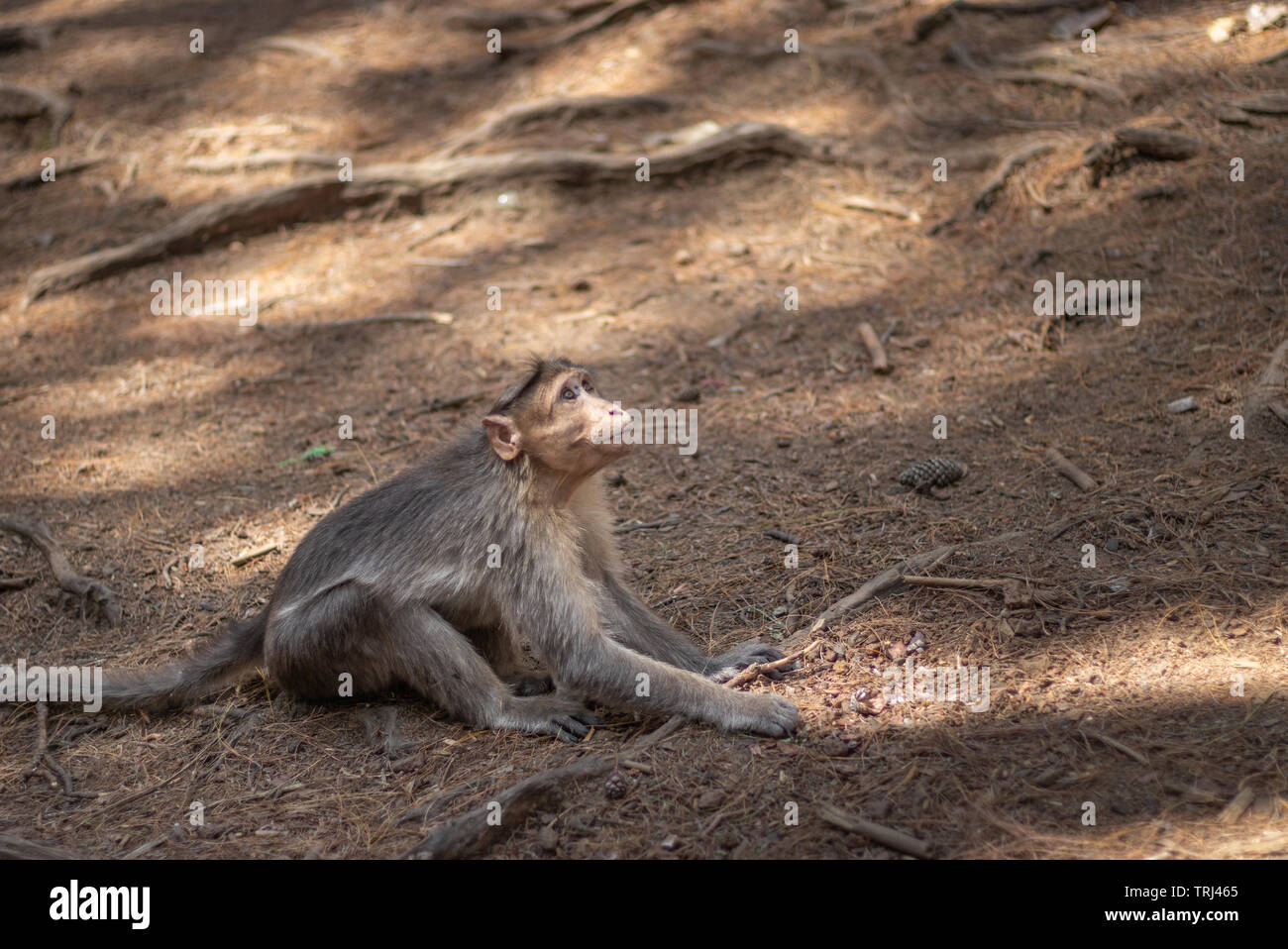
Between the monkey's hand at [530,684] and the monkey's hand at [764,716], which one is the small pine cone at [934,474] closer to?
the monkey's hand at [764,716]

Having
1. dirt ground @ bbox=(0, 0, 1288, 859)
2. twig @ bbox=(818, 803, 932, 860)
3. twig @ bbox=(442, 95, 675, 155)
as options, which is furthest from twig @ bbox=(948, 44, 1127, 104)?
twig @ bbox=(818, 803, 932, 860)

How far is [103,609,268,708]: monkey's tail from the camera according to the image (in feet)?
16.9

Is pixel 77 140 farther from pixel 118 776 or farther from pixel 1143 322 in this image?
pixel 1143 322

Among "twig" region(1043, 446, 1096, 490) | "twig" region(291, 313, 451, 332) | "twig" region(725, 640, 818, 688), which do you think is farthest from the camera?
"twig" region(291, 313, 451, 332)

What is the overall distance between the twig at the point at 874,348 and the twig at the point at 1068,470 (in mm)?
1590

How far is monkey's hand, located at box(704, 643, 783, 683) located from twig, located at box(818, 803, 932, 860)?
114 cm

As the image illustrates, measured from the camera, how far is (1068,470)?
230 inches

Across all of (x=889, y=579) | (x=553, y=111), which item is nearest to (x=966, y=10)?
(x=553, y=111)

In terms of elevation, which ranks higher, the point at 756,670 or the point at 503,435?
the point at 503,435

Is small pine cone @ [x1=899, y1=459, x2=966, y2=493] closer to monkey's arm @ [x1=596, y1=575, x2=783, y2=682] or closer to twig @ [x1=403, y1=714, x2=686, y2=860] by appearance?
monkey's arm @ [x1=596, y1=575, x2=783, y2=682]

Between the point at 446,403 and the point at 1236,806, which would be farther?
the point at 446,403

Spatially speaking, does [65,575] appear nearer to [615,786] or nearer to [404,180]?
[615,786]

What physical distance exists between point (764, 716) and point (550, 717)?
3.24 feet

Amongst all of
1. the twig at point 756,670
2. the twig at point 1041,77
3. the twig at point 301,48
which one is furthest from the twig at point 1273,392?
the twig at point 301,48
